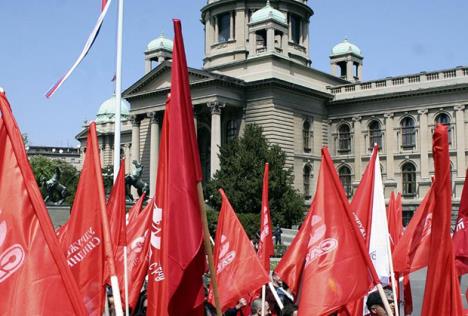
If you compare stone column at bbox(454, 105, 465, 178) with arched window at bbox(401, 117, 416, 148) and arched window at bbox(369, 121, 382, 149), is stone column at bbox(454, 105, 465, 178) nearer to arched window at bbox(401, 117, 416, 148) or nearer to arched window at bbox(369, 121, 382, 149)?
arched window at bbox(401, 117, 416, 148)

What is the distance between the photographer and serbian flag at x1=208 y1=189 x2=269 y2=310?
9047mm

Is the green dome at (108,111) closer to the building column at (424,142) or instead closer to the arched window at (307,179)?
the arched window at (307,179)

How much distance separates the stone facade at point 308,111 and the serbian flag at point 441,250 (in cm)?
4443

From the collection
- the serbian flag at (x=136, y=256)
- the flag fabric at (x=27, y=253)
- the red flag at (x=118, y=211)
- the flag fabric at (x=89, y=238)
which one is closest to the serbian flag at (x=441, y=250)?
the flag fabric at (x=27, y=253)

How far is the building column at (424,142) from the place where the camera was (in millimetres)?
49625

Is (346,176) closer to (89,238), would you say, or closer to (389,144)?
(389,144)

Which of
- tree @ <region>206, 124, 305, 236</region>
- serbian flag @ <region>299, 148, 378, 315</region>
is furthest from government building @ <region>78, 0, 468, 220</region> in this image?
serbian flag @ <region>299, 148, 378, 315</region>

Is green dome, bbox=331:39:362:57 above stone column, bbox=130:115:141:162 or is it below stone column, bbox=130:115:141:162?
above

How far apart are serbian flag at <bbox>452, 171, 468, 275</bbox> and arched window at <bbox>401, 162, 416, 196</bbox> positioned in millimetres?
43576

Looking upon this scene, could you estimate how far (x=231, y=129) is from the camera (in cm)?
5262

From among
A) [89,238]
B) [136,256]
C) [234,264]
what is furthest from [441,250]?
[136,256]

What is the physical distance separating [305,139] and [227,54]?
36.0ft

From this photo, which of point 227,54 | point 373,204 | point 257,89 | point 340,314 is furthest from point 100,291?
point 227,54

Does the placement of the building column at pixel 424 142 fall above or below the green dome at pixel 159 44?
below
